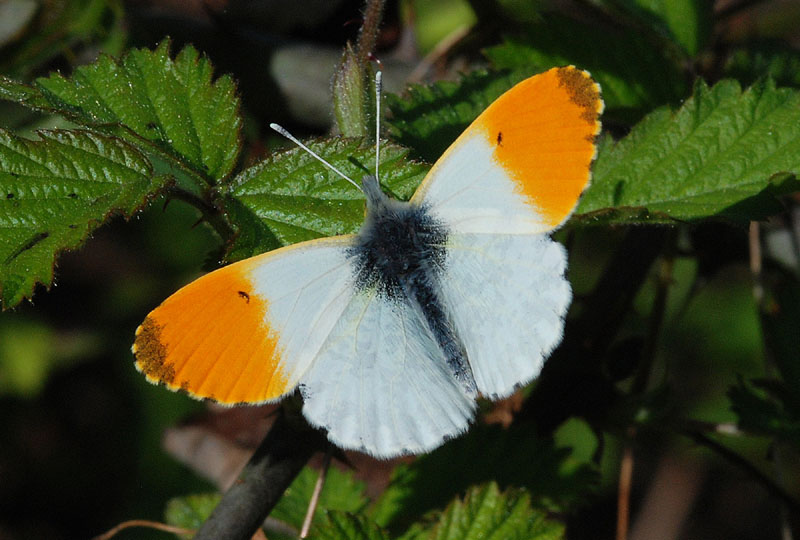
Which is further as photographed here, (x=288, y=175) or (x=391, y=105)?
(x=391, y=105)

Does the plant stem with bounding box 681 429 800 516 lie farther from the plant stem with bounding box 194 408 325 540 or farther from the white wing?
the plant stem with bounding box 194 408 325 540

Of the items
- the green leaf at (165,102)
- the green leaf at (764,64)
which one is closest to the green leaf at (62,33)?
the green leaf at (165,102)

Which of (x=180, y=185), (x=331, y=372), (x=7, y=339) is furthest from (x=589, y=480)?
(x=7, y=339)

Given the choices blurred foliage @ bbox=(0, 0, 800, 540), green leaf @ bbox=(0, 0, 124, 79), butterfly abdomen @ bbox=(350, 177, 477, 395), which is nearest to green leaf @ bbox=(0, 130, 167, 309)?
blurred foliage @ bbox=(0, 0, 800, 540)

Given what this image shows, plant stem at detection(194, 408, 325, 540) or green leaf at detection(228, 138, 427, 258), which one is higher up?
green leaf at detection(228, 138, 427, 258)

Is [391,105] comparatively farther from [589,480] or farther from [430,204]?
→ [589,480]

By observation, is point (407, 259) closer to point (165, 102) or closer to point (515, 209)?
point (515, 209)

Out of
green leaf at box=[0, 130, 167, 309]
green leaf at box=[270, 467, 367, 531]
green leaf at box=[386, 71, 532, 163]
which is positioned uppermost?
green leaf at box=[0, 130, 167, 309]
